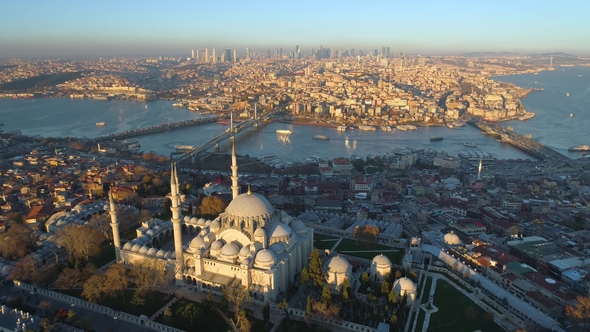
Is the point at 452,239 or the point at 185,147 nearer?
the point at 452,239

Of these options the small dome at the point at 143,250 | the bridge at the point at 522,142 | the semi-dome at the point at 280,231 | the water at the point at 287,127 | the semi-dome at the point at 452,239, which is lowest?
the water at the point at 287,127

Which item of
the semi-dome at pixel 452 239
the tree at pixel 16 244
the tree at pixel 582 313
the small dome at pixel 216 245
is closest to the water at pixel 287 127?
the semi-dome at pixel 452 239

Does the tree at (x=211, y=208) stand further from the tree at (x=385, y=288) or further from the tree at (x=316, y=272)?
the tree at (x=385, y=288)

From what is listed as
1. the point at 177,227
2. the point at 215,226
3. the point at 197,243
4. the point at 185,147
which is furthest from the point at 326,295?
the point at 185,147

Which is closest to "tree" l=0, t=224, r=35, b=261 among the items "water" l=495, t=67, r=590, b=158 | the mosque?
the mosque

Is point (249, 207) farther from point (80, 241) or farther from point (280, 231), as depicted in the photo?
point (80, 241)

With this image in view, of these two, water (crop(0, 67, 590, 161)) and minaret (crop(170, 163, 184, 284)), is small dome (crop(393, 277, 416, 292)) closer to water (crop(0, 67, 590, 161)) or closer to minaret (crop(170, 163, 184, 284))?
minaret (crop(170, 163, 184, 284))
